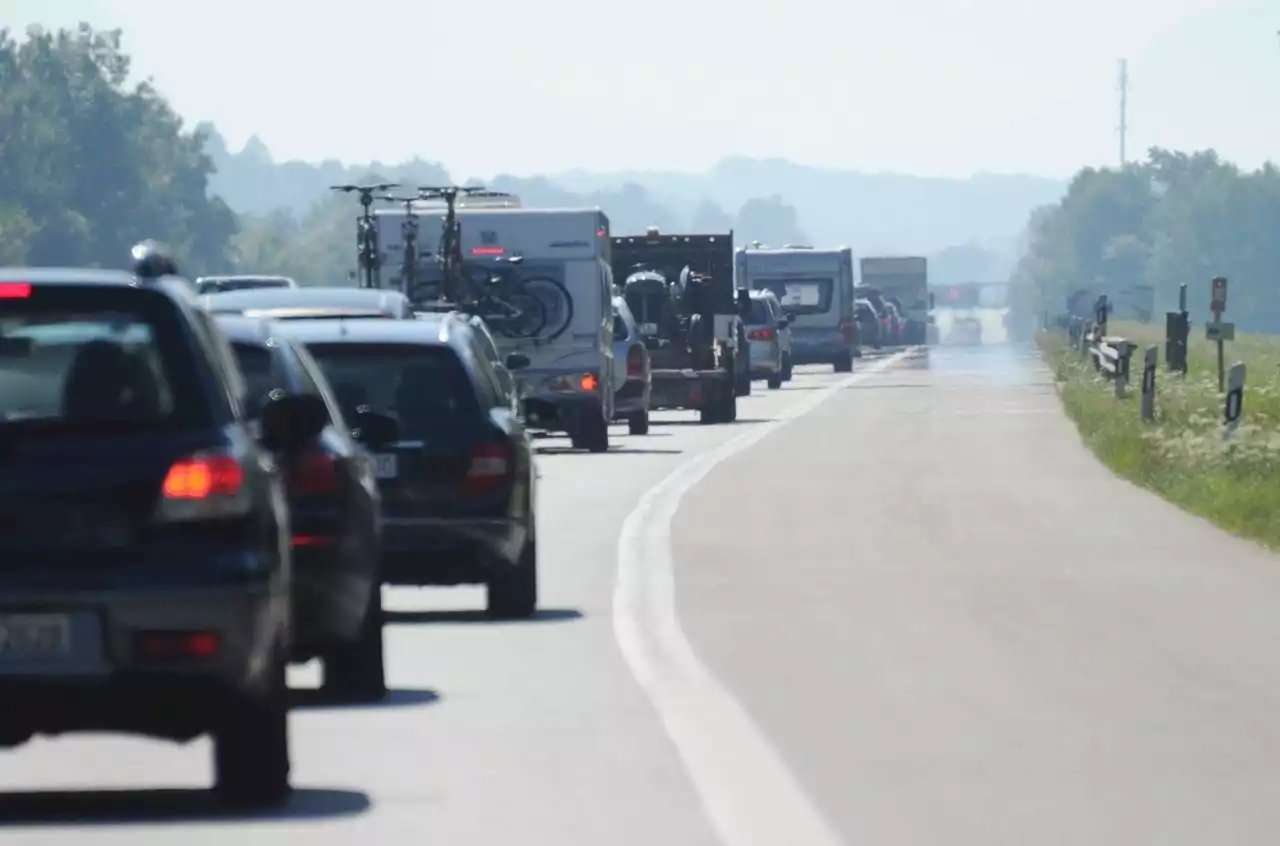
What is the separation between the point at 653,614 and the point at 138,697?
754cm

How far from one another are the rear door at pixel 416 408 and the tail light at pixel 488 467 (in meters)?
0.04

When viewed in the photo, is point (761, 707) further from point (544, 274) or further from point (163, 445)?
point (544, 274)

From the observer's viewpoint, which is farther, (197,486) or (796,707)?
(796,707)

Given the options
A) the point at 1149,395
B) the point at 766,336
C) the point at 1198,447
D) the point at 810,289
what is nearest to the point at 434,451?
the point at 1198,447

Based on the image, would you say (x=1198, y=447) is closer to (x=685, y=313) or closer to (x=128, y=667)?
(x=685, y=313)

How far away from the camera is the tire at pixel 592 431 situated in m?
36.0

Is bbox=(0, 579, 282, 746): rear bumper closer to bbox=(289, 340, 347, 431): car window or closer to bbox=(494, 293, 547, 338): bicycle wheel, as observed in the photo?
bbox=(289, 340, 347, 431): car window

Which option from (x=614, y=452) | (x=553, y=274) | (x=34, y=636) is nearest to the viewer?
(x=34, y=636)

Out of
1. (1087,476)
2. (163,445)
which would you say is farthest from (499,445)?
(1087,476)

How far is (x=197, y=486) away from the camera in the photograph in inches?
375

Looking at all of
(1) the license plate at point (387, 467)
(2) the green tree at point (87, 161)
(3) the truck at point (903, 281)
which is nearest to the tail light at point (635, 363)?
(1) the license plate at point (387, 467)

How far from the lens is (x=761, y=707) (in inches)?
502

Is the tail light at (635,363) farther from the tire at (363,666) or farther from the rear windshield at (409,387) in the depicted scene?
the tire at (363,666)

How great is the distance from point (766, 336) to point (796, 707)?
49.3m
